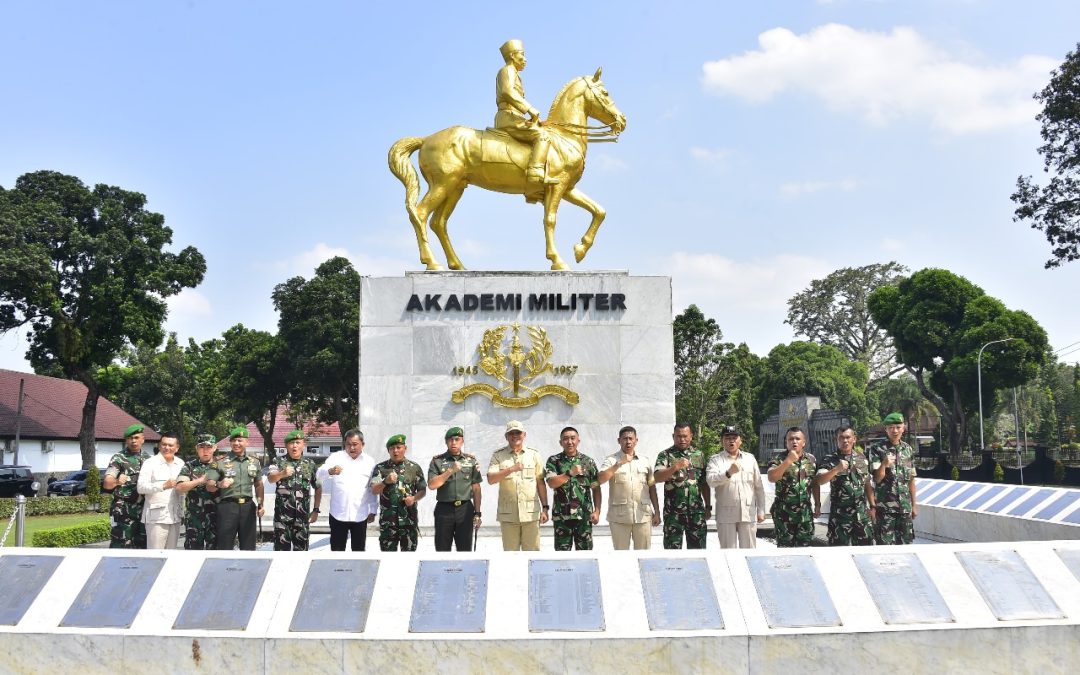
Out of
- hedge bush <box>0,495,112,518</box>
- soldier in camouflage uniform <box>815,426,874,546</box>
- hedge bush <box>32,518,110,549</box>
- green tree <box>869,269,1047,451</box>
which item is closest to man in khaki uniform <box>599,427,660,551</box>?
soldier in camouflage uniform <box>815,426,874,546</box>

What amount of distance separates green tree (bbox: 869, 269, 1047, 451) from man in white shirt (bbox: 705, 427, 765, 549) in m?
35.5

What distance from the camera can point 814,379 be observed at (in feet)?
182

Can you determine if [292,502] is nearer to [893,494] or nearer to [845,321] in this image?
[893,494]

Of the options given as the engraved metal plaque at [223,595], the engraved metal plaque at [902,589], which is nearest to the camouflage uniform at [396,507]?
the engraved metal plaque at [223,595]

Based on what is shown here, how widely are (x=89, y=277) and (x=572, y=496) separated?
1198 inches

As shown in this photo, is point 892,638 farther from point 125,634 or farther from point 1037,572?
point 125,634

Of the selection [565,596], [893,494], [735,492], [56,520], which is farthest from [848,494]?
[56,520]

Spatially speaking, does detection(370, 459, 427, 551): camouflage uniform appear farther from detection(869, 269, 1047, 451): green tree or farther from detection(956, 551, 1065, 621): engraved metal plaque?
detection(869, 269, 1047, 451): green tree

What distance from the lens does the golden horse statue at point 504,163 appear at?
12445mm

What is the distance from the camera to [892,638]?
199 inches

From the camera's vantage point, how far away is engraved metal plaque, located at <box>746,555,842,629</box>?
16.9ft

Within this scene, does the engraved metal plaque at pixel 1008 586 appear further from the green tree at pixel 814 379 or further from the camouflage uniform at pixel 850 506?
the green tree at pixel 814 379

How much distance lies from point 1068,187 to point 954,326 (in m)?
15.4

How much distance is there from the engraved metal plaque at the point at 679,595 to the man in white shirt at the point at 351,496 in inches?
111
